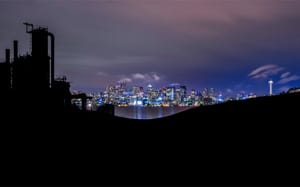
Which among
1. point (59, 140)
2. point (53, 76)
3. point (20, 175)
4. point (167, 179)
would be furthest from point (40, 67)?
point (167, 179)

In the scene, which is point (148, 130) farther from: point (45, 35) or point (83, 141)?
point (45, 35)

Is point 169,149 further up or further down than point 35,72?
further down

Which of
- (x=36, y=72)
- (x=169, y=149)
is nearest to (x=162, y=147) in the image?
(x=169, y=149)

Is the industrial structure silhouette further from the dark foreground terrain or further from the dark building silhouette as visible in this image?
the dark foreground terrain

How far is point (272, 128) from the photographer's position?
1117cm

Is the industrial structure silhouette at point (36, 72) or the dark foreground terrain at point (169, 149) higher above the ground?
the industrial structure silhouette at point (36, 72)

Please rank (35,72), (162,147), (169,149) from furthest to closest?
1. (35,72)
2. (162,147)
3. (169,149)

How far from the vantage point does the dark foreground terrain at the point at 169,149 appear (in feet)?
31.2

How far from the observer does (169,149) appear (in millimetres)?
11773

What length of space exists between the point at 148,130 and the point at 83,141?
299 centimetres

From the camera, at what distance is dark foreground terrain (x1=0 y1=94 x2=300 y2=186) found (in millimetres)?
9500

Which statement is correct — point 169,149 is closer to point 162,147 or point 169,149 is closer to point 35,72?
point 162,147

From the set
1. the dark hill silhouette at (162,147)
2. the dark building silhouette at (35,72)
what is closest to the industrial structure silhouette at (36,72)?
the dark building silhouette at (35,72)

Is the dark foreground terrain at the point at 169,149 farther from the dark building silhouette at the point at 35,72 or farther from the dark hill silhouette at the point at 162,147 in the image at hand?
the dark building silhouette at the point at 35,72
